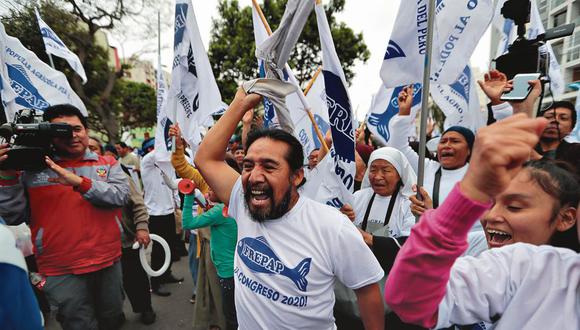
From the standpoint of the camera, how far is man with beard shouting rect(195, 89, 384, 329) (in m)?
1.48

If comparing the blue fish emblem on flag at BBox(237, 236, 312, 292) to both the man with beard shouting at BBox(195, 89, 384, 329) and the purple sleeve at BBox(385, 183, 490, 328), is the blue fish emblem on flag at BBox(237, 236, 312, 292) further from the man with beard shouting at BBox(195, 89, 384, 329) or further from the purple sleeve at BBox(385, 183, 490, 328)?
the purple sleeve at BBox(385, 183, 490, 328)

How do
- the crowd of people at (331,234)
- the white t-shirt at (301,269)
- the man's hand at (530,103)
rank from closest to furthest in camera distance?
the crowd of people at (331,234) → the white t-shirt at (301,269) → the man's hand at (530,103)

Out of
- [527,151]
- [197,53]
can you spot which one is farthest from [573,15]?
[527,151]

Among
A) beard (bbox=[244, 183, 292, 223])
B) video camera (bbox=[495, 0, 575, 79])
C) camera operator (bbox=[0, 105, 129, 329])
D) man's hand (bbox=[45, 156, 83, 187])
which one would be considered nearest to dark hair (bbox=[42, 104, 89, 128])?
camera operator (bbox=[0, 105, 129, 329])

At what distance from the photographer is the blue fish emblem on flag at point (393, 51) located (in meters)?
2.33

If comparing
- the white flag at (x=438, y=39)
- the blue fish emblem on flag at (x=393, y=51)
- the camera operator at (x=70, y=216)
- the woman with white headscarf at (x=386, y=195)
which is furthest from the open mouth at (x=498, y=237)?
the camera operator at (x=70, y=216)

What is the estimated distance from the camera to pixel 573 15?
614 inches

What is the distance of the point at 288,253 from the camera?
4.98 feet

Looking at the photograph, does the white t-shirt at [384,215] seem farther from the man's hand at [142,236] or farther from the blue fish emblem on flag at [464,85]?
the man's hand at [142,236]

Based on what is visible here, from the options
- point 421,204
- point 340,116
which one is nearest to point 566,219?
point 421,204

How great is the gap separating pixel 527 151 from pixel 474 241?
1354mm

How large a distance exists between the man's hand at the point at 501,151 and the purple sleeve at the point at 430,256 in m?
0.05

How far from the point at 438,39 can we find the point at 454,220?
2.21 meters

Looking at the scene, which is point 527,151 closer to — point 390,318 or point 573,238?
point 573,238
